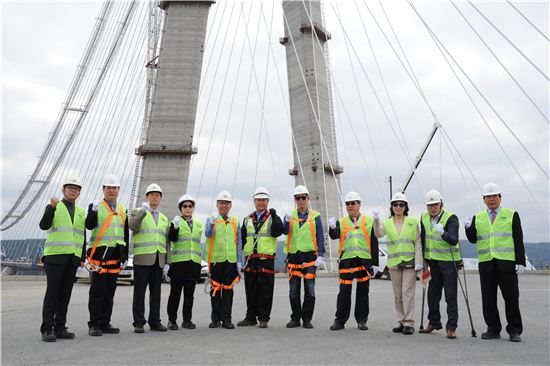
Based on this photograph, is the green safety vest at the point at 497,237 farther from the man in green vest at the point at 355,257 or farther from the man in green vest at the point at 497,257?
the man in green vest at the point at 355,257

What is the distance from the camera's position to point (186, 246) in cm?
624

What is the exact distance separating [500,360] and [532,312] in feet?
15.5

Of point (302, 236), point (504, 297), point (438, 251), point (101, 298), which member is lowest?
point (101, 298)

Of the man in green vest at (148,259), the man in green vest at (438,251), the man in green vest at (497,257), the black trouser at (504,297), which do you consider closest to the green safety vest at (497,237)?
the man in green vest at (497,257)

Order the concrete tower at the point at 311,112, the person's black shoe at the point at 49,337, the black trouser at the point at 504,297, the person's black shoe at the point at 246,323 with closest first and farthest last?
1. the person's black shoe at the point at 49,337
2. the black trouser at the point at 504,297
3. the person's black shoe at the point at 246,323
4. the concrete tower at the point at 311,112

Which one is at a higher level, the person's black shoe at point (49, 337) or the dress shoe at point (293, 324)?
the dress shoe at point (293, 324)

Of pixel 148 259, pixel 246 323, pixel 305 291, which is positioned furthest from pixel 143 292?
pixel 305 291

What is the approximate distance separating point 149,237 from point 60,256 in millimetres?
1089

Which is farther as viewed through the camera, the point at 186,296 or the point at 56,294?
the point at 186,296

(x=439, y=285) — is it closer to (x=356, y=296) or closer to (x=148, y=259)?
(x=356, y=296)

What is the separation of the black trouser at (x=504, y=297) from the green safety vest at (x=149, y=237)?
4.01 metres

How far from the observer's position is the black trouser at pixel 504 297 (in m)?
5.37

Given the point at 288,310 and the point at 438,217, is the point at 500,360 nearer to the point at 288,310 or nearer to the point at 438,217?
the point at 438,217

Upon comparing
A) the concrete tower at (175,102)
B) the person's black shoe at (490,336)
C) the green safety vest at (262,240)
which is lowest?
the person's black shoe at (490,336)
